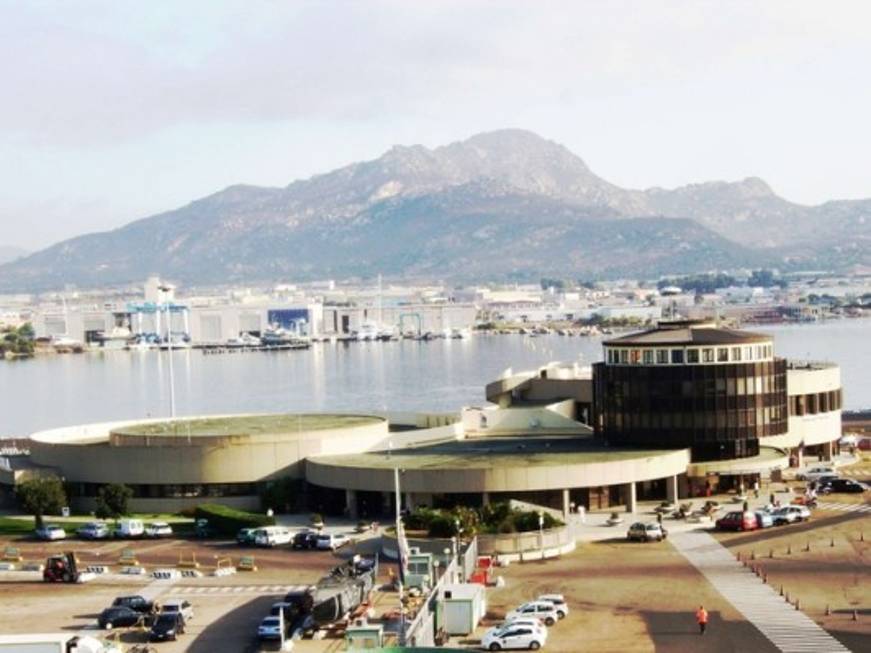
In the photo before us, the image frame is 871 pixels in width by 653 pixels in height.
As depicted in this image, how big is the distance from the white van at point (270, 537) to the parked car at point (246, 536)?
11cm

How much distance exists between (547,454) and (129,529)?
1324 centimetres

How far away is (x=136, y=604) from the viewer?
35000 millimetres

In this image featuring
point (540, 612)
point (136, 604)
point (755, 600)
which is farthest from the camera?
point (136, 604)

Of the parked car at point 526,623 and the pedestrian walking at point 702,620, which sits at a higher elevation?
the parked car at point 526,623

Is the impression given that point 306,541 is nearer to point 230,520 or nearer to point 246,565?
point 246,565

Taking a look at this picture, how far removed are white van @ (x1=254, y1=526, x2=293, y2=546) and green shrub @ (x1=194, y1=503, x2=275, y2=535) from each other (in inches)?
72.7

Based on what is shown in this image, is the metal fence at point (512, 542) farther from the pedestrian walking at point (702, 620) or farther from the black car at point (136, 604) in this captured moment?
the black car at point (136, 604)

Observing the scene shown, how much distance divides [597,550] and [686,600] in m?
7.04

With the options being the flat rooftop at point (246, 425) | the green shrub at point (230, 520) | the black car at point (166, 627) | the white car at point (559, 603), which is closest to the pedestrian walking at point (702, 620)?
the white car at point (559, 603)

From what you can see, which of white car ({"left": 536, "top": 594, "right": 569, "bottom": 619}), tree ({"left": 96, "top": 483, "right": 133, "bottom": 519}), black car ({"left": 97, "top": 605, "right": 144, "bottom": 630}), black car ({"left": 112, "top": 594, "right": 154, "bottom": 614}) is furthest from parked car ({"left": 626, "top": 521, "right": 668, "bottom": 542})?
tree ({"left": 96, "top": 483, "right": 133, "bottom": 519})

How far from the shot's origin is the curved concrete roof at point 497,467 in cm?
4597

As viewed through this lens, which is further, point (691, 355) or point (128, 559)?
point (691, 355)

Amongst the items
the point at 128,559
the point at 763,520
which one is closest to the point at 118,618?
the point at 128,559

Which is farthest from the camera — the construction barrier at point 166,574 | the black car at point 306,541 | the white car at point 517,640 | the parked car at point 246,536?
the parked car at point 246,536
